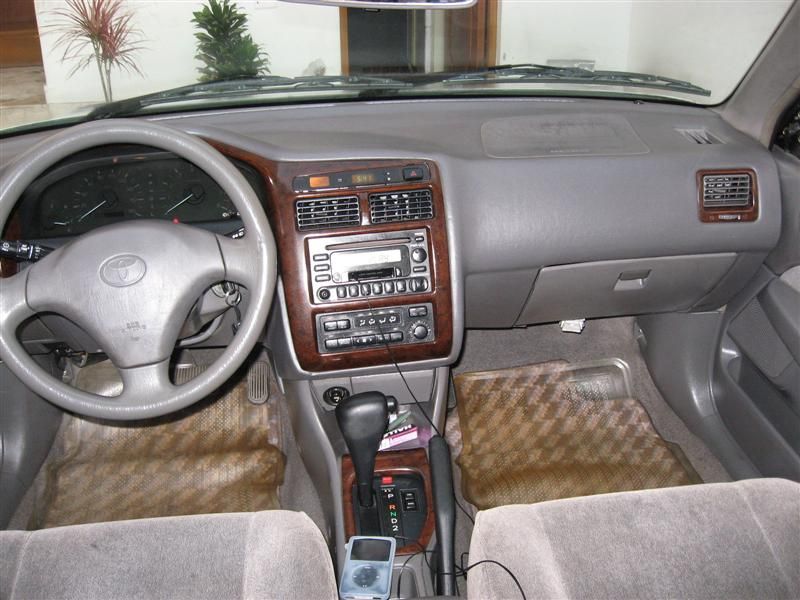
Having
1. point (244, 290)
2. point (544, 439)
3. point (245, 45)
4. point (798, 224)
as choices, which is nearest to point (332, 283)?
point (244, 290)

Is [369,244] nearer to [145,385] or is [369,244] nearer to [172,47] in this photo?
[145,385]

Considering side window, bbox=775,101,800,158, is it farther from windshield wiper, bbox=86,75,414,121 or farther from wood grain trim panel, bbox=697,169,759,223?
windshield wiper, bbox=86,75,414,121

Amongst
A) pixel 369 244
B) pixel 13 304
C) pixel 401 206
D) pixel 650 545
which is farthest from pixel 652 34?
pixel 13 304

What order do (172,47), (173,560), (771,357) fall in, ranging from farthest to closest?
1. (172,47)
2. (771,357)
3. (173,560)

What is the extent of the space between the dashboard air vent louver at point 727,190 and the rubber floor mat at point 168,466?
5.41 feet

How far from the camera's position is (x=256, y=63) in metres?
2.17

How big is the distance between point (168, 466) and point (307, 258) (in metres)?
1.05

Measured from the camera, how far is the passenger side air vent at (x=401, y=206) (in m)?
1.87

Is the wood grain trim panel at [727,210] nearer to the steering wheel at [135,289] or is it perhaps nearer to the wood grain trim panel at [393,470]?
the wood grain trim panel at [393,470]

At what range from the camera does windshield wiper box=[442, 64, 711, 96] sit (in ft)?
7.13

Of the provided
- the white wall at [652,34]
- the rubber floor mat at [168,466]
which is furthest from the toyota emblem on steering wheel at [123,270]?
the white wall at [652,34]

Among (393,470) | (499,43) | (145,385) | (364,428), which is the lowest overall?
(393,470)

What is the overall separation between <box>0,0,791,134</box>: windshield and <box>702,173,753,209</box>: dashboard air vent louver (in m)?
0.41

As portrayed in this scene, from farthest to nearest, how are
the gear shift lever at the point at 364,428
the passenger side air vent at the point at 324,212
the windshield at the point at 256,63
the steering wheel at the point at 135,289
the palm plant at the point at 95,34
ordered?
1. the palm plant at the point at 95,34
2. the windshield at the point at 256,63
3. the gear shift lever at the point at 364,428
4. the passenger side air vent at the point at 324,212
5. the steering wheel at the point at 135,289
